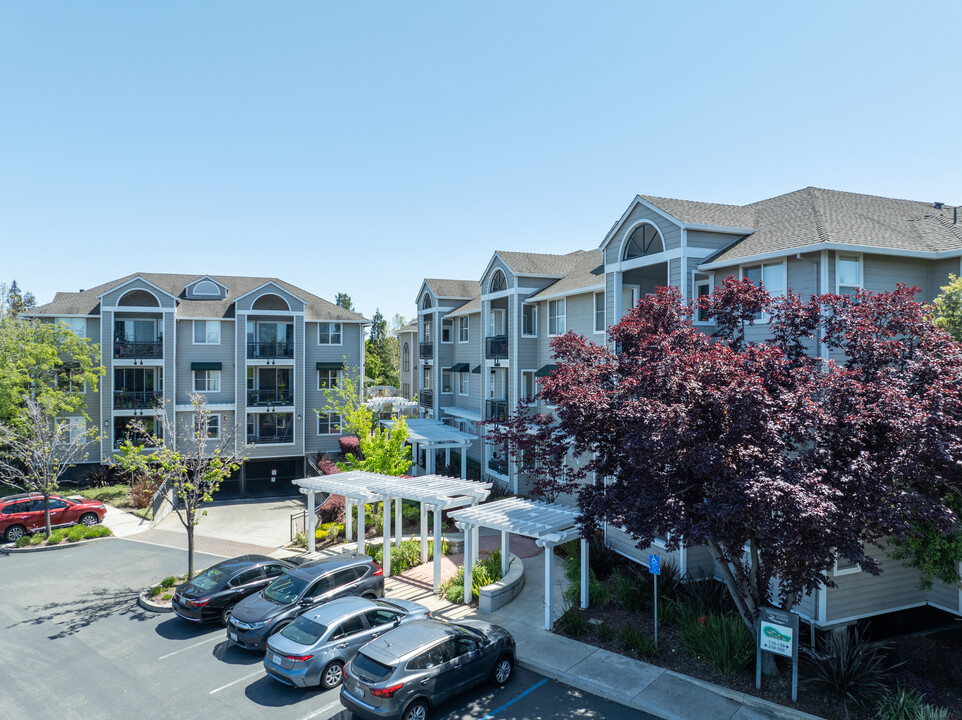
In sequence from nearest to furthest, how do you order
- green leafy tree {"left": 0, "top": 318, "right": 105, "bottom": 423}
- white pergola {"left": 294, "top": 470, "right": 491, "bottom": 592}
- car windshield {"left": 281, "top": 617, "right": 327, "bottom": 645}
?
car windshield {"left": 281, "top": 617, "right": 327, "bottom": 645}
white pergola {"left": 294, "top": 470, "right": 491, "bottom": 592}
green leafy tree {"left": 0, "top": 318, "right": 105, "bottom": 423}

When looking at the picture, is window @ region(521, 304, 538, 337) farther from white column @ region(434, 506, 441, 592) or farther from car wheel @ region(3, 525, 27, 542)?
car wheel @ region(3, 525, 27, 542)

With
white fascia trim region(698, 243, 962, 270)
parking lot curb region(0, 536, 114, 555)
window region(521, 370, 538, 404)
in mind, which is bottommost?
parking lot curb region(0, 536, 114, 555)

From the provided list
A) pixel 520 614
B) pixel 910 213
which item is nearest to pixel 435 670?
pixel 520 614

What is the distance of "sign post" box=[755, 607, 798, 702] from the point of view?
1085 centimetres

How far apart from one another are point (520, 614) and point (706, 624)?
4620mm

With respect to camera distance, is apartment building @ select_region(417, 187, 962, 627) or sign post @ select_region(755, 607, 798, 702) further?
apartment building @ select_region(417, 187, 962, 627)

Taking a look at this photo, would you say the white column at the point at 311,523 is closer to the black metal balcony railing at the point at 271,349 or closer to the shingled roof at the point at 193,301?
the black metal balcony railing at the point at 271,349

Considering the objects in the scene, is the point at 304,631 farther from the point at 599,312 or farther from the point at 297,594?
the point at 599,312

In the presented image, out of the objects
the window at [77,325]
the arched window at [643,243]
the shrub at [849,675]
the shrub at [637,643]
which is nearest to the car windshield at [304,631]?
the shrub at [637,643]

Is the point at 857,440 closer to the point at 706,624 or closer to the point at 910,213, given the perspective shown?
the point at 706,624

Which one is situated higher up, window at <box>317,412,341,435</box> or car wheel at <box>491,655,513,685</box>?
window at <box>317,412,341,435</box>

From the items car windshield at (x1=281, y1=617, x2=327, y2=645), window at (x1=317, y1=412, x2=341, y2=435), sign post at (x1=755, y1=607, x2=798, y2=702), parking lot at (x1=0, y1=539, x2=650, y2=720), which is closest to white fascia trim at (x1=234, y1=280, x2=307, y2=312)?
window at (x1=317, y1=412, x2=341, y2=435)

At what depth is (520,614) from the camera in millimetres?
15586

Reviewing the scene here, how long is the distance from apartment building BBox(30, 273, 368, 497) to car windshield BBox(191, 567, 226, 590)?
55.9ft
